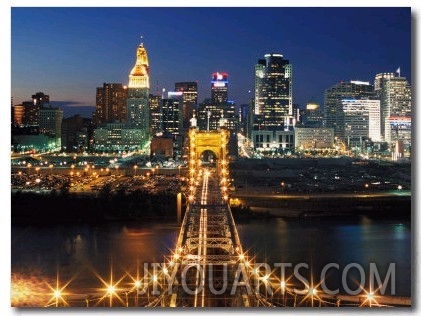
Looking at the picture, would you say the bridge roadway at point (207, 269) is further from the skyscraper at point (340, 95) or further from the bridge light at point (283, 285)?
the skyscraper at point (340, 95)

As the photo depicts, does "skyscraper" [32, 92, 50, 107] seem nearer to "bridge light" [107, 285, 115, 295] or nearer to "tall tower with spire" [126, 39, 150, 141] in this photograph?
"tall tower with spire" [126, 39, 150, 141]

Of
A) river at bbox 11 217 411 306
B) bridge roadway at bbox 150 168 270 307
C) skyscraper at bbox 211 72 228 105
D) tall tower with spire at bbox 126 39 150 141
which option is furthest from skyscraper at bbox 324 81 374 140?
tall tower with spire at bbox 126 39 150 141

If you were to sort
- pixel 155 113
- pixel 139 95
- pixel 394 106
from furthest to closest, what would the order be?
1. pixel 155 113
2. pixel 139 95
3. pixel 394 106

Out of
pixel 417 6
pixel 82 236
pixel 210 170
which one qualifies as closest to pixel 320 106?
pixel 417 6

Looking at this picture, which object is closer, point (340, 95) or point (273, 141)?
point (340, 95)

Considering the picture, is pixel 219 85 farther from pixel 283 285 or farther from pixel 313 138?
pixel 283 285

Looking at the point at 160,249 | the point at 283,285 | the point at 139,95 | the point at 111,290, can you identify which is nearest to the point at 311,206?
the point at 160,249
